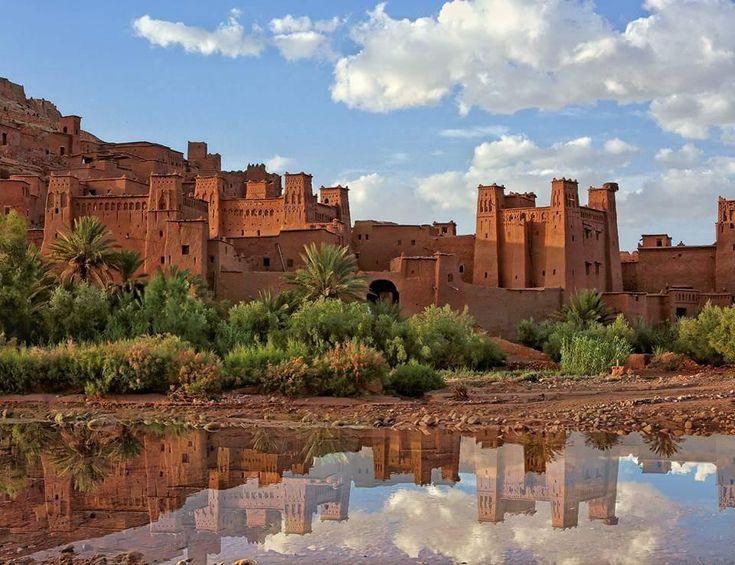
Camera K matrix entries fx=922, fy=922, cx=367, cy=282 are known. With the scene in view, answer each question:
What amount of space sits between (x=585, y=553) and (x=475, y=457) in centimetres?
494

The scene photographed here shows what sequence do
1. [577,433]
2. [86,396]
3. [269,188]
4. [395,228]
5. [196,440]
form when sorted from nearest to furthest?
[196,440]
[577,433]
[86,396]
[395,228]
[269,188]

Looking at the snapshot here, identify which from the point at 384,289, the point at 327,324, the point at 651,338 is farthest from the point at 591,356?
the point at 384,289

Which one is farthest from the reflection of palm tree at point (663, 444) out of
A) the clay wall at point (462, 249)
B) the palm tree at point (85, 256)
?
the clay wall at point (462, 249)

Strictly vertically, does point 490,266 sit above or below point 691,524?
above

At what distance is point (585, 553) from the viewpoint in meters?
8.18

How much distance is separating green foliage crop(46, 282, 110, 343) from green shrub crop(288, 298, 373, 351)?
5.56 metres

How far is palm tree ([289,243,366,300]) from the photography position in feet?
101

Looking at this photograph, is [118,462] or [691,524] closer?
[691,524]

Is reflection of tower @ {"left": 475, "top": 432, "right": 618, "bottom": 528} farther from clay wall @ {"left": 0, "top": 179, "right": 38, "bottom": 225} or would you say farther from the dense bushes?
clay wall @ {"left": 0, "top": 179, "right": 38, "bottom": 225}

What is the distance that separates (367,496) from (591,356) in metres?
21.8

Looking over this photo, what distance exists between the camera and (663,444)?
14539 millimetres

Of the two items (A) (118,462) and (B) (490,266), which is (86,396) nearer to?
(A) (118,462)

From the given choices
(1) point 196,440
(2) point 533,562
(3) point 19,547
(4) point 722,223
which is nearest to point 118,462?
(1) point 196,440

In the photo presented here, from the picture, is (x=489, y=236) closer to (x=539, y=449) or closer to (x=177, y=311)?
(x=177, y=311)
